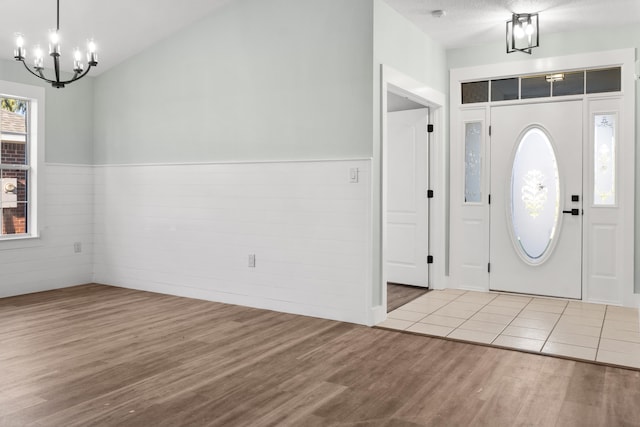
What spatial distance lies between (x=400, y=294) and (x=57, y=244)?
163 inches

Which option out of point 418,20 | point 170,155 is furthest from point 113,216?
point 418,20

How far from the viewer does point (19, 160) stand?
609 cm

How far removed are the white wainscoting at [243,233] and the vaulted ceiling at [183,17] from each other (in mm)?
1532

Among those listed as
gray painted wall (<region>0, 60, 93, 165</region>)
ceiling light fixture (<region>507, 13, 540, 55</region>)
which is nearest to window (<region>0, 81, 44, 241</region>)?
gray painted wall (<region>0, 60, 93, 165</region>)

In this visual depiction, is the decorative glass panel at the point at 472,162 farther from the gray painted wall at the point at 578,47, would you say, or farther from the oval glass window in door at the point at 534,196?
the gray painted wall at the point at 578,47

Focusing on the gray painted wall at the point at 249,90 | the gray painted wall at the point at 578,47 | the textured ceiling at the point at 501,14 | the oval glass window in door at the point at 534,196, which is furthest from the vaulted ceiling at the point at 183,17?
the oval glass window in door at the point at 534,196

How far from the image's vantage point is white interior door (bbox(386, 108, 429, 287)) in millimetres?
6258

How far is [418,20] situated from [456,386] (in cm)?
364

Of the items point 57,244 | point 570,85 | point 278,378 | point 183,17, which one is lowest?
point 278,378

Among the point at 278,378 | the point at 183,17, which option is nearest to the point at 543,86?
the point at 183,17

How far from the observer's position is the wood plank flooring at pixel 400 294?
5.44m

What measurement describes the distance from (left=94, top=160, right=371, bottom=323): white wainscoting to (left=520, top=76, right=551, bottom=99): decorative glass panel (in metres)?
2.42

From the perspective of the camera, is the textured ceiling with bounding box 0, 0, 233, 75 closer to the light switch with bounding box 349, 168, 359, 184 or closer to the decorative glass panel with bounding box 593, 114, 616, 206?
the light switch with bounding box 349, 168, 359, 184

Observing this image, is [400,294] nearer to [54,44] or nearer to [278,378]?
[278,378]
